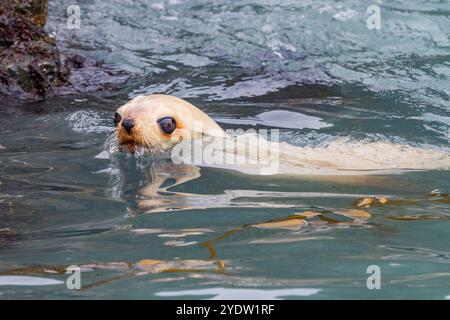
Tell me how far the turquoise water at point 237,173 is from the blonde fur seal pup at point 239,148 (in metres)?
0.20

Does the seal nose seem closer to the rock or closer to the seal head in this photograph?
the seal head

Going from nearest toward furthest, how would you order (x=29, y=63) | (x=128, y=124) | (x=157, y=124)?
1. (x=128, y=124)
2. (x=157, y=124)
3. (x=29, y=63)

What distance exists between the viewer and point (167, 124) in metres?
4.73

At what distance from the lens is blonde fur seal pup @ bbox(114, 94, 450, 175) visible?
15.3ft

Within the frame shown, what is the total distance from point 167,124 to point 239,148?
53 cm

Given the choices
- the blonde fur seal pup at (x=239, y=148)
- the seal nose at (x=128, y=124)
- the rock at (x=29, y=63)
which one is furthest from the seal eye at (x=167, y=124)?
the rock at (x=29, y=63)

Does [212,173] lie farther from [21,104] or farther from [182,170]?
[21,104]

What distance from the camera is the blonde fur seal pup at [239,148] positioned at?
4.65 m

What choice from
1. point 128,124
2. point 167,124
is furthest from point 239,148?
point 128,124

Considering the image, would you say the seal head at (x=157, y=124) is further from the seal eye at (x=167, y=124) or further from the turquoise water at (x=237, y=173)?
the turquoise water at (x=237, y=173)

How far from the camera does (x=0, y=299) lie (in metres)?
2.42

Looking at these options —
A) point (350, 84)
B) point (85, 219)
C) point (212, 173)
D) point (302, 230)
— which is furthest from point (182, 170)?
point (350, 84)

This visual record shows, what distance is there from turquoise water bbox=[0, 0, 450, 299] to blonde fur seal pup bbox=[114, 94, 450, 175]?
0.20 m

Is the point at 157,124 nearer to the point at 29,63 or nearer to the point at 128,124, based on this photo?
the point at 128,124
